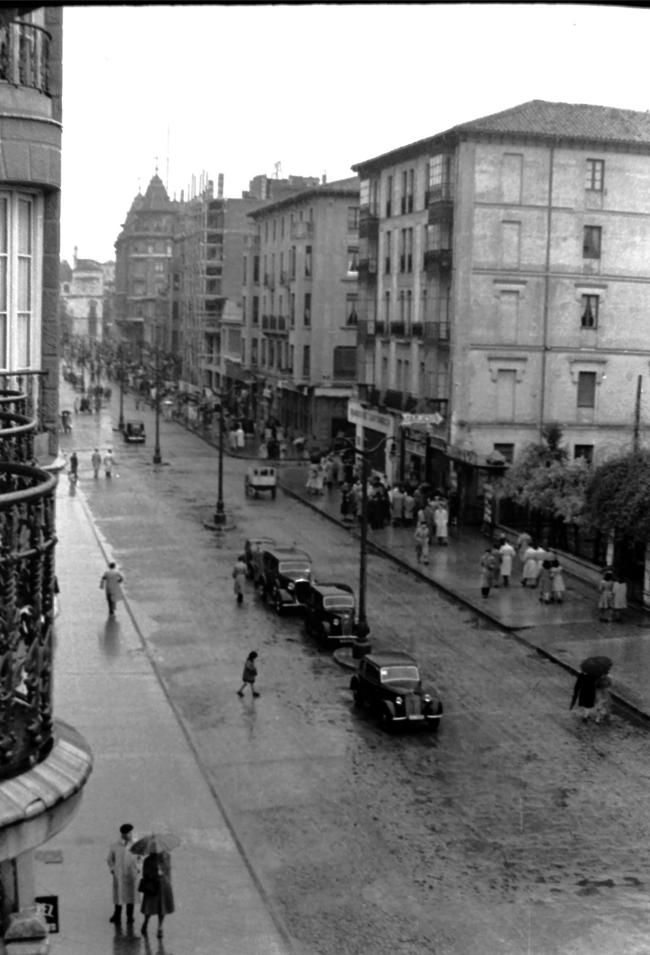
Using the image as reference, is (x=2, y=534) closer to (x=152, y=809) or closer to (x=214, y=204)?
(x=152, y=809)

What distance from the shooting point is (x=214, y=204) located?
114 meters

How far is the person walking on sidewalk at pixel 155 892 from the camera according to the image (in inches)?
571

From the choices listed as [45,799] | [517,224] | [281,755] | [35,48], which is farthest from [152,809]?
[517,224]

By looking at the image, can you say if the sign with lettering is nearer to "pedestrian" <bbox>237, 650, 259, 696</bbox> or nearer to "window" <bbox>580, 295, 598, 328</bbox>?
"pedestrian" <bbox>237, 650, 259, 696</bbox>

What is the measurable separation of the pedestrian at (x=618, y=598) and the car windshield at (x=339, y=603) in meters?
6.64

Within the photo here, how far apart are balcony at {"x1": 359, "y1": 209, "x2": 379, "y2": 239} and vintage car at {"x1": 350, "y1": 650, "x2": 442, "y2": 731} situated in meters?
38.5

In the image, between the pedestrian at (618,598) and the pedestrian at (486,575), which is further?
the pedestrian at (486,575)

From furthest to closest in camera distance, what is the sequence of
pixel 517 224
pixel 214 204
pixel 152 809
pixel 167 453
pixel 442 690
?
pixel 214 204
pixel 167 453
pixel 517 224
pixel 442 690
pixel 152 809

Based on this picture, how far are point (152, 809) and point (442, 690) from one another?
8355mm

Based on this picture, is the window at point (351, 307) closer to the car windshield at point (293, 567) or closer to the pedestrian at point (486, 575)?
the pedestrian at point (486, 575)

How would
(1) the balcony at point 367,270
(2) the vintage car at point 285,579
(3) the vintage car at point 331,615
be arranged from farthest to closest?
(1) the balcony at point 367,270 < (2) the vintage car at point 285,579 < (3) the vintage car at point 331,615

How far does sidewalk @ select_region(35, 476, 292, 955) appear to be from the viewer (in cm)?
1443

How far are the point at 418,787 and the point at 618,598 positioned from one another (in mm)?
13664

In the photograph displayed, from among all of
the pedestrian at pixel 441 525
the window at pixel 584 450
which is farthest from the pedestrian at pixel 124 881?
the window at pixel 584 450
